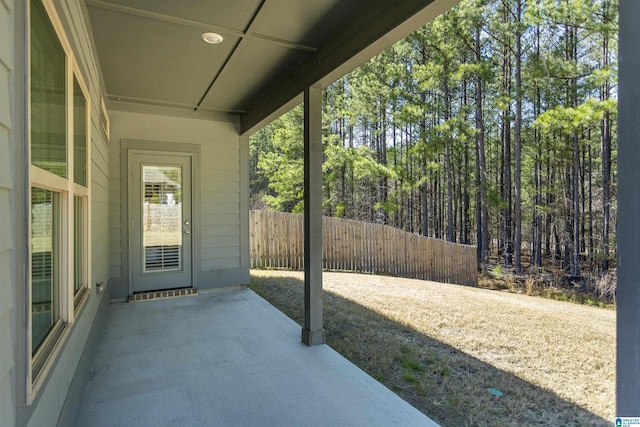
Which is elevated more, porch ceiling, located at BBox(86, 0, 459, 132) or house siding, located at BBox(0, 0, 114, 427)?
porch ceiling, located at BBox(86, 0, 459, 132)

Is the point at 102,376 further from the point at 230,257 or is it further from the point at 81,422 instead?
the point at 230,257

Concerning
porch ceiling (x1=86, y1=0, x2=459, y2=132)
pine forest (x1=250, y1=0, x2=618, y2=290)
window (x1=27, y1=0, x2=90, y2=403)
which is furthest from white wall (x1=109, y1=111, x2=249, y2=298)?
pine forest (x1=250, y1=0, x2=618, y2=290)

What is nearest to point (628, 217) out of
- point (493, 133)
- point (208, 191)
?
point (208, 191)

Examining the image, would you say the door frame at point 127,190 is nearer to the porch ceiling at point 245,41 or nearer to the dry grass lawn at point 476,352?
the porch ceiling at point 245,41

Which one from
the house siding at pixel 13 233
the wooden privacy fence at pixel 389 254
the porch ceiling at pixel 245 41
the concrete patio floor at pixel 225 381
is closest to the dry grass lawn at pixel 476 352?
the concrete patio floor at pixel 225 381

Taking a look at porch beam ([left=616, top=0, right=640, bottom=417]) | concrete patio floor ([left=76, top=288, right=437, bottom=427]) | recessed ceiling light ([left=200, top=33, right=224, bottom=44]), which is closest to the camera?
porch beam ([left=616, top=0, right=640, bottom=417])

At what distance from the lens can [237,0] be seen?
2.37 meters

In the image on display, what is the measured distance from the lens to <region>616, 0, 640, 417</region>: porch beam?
103 centimetres

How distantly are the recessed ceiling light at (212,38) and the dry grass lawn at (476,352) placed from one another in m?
2.89

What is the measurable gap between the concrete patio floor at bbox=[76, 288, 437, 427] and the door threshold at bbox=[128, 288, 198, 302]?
0.86 m

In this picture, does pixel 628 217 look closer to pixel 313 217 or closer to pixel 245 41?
pixel 313 217

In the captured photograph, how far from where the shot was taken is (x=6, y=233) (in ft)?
3.04

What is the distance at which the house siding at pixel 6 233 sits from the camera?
2.93 feet

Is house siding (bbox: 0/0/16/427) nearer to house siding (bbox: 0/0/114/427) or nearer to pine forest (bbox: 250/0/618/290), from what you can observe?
house siding (bbox: 0/0/114/427)
